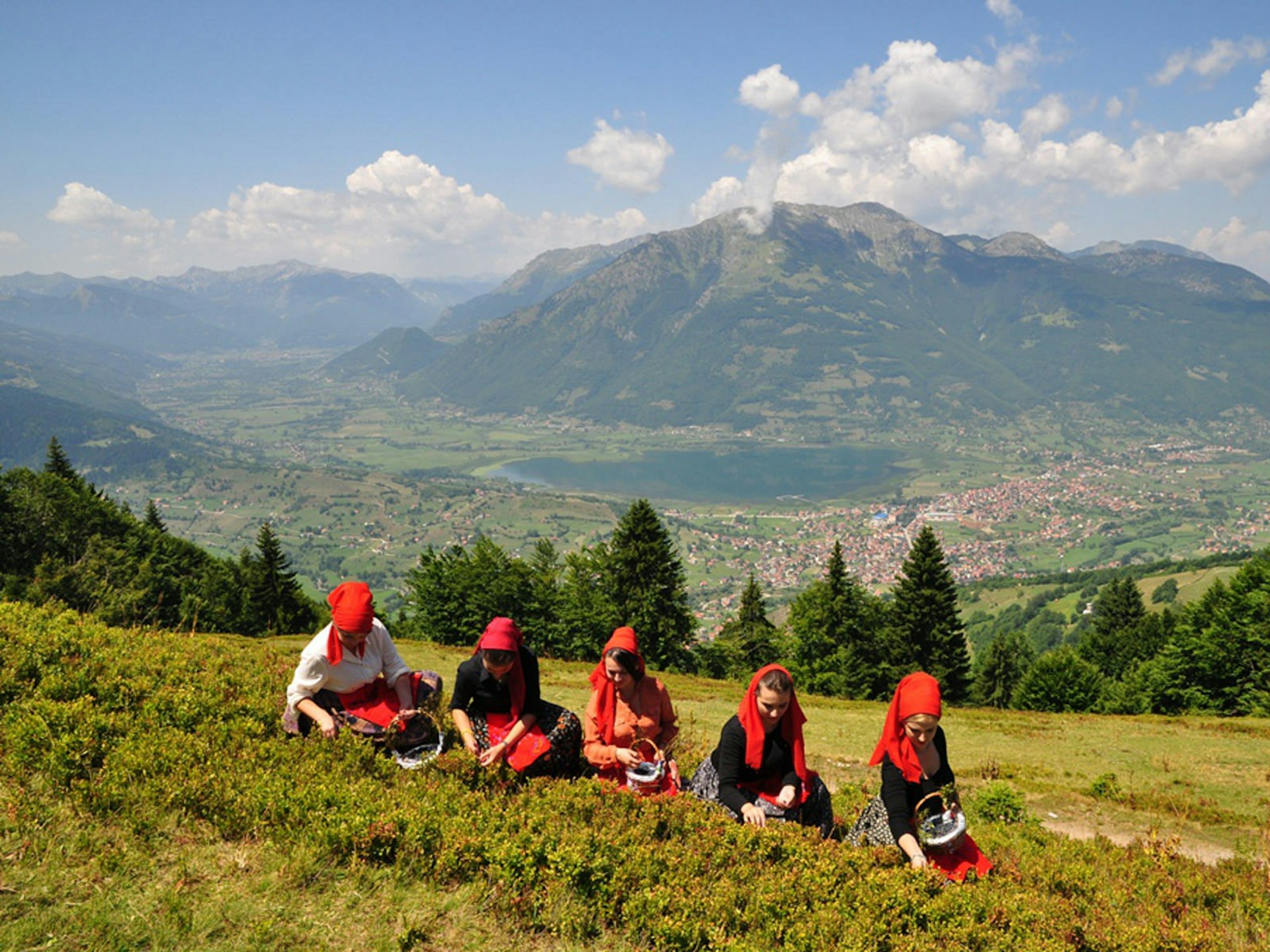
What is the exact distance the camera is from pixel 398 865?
475cm

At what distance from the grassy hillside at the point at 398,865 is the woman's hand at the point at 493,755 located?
0.15m

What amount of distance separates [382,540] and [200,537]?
146 feet

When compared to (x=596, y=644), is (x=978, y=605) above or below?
below

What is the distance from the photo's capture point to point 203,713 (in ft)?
22.0

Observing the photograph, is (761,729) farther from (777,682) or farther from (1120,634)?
(1120,634)

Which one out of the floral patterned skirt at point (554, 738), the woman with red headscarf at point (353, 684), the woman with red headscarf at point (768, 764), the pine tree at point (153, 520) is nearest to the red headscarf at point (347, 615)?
the woman with red headscarf at point (353, 684)

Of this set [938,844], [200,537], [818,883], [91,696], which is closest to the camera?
[818,883]

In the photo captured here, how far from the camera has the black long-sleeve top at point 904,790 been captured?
5.97m

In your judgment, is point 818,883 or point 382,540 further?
point 382,540

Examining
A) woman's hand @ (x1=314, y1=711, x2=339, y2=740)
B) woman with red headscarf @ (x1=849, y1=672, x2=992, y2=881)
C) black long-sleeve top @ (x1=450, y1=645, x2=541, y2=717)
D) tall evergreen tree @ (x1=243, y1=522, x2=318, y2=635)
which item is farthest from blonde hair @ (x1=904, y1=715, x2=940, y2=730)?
tall evergreen tree @ (x1=243, y1=522, x2=318, y2=635)

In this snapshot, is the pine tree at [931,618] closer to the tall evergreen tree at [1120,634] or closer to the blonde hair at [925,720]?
the tall evergreen tree at [1120,634]

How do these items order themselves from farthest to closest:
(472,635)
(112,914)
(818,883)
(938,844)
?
(472,635) < (938,844) < (818,883) < (112,914)

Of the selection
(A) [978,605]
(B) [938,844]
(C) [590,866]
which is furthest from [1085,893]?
(A) [978,605]

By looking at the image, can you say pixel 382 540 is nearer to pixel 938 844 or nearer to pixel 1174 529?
pixel 938 844
